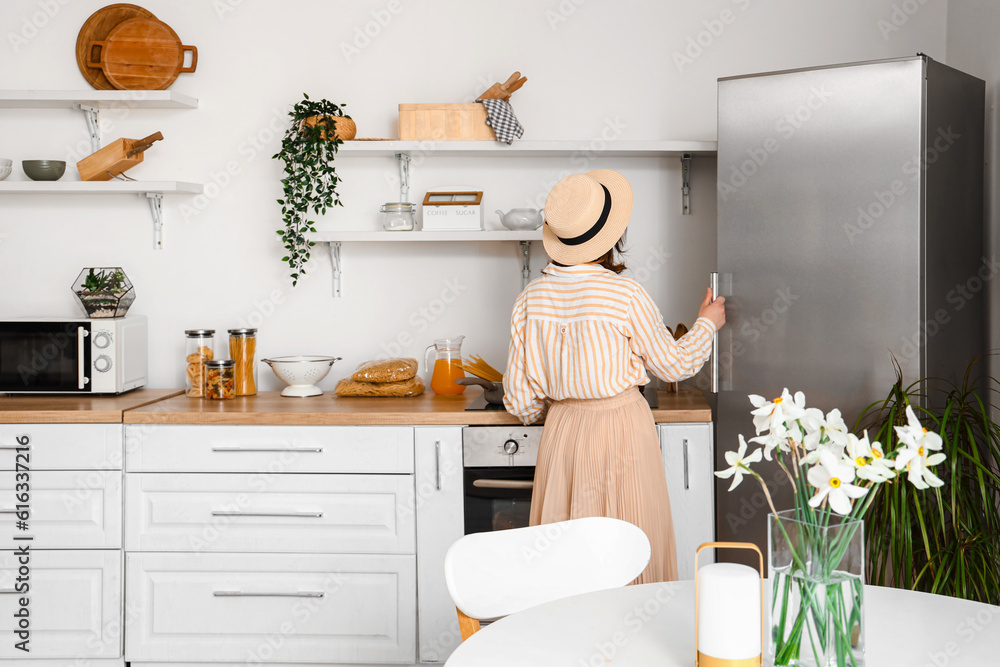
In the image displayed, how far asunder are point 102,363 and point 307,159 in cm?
100

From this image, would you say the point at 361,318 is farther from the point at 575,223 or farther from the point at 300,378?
the point at 575,223

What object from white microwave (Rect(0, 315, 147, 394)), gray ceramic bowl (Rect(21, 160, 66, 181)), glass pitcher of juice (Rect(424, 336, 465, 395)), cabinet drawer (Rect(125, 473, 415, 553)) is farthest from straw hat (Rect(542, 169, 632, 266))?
gray ceramic bowl (Rect(21, 160, 66, 181))

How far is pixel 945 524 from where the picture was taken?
7.18 ft

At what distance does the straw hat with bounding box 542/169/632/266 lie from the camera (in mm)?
2275

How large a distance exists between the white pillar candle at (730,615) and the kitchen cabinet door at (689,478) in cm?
151

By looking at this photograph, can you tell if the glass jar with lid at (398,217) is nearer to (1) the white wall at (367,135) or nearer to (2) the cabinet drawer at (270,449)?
(1) the white wall at (367,135)

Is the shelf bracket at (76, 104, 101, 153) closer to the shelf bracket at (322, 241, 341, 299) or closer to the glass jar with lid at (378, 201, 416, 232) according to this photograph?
the shelf bracket at (322, 241, 341, 299)

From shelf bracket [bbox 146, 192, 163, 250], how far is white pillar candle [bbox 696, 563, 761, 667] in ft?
8.93

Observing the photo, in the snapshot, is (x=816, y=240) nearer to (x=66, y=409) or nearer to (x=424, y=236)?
(x=424, y=236)
